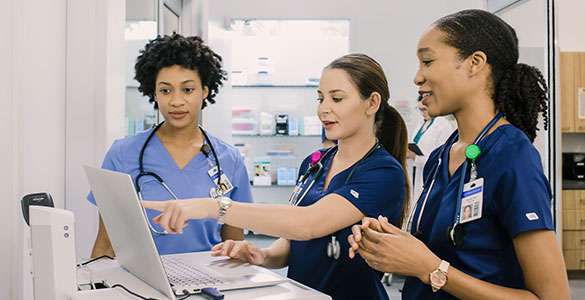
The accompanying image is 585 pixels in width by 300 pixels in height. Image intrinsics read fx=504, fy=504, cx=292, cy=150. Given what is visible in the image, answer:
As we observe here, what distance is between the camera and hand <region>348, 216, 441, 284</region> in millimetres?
1113

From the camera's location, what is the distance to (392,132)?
175 cm

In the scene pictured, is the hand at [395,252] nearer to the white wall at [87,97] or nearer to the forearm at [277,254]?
the forearm at [277,254]

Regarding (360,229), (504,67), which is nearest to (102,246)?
(360,229)

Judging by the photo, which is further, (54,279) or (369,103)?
(369,103)

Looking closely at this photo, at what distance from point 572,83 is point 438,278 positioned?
4614 millimetres

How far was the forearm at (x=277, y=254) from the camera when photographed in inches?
62.3

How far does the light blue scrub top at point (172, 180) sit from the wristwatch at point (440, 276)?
0.90 m

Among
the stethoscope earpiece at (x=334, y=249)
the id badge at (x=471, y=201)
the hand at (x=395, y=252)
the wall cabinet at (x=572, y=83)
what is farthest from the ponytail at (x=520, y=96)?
the wall cabinet at (x=572, y=83)

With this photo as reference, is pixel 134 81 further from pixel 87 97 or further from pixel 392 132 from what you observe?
pixel 392 132

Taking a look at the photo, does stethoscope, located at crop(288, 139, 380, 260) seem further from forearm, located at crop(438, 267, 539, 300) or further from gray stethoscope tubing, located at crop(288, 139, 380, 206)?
forearm, located at crop(438, 267, 539, 300)

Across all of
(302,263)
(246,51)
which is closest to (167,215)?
(302,263)

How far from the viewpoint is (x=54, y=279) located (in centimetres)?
103

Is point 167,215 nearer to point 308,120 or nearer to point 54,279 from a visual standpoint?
point 54,279

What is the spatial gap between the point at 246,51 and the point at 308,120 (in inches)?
41.0
